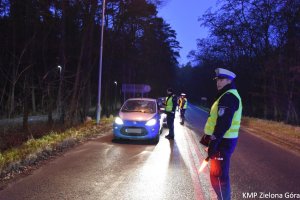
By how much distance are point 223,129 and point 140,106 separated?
33.5ft

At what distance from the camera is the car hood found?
45.1 ft

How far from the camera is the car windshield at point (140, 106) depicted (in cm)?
1484

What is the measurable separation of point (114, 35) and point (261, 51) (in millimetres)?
14904

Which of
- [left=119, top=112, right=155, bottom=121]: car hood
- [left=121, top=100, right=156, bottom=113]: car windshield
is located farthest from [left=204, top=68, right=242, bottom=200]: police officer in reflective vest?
[left=121, top=100, right=156, bottom=113]: car windshield

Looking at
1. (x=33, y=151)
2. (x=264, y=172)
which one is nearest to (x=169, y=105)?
(x=33, y=151)

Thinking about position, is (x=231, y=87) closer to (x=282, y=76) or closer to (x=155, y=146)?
(x=155, y=146)

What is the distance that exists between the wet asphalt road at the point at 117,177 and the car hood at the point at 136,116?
1.83 meters

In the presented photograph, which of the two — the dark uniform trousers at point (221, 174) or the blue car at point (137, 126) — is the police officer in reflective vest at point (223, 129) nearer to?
the dark uniform trousers at point (221, 174)

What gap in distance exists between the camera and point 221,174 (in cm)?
525

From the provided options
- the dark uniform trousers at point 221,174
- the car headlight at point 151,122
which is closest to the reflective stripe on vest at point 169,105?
the car headlight at point 151,122

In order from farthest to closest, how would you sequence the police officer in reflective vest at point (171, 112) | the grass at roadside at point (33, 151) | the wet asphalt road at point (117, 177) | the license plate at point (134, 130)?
the police officer in reflective vest at point (171, 112) < the license plate at point (134, 130) < the grass at roadside at point (33, 151) < the wet asphalt road at point (117, 177)

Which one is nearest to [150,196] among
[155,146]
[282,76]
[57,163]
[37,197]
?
[37,197]

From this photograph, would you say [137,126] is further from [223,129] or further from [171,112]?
[223,129]

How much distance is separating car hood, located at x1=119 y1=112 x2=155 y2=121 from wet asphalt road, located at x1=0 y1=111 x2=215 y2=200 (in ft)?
6.02
